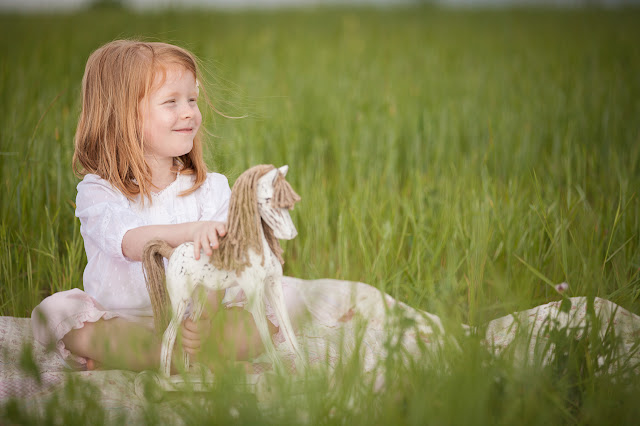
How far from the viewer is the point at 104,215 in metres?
1.76

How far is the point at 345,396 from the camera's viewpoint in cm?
140

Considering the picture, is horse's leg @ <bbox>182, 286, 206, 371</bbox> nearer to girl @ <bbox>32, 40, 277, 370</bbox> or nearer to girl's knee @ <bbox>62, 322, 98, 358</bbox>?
girl @ <bbox>32, 40, 277, 370</bbox>

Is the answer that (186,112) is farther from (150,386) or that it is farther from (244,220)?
(150,386)

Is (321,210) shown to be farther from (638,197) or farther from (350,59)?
(350,59)

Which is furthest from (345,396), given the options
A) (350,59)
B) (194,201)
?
(350,59)

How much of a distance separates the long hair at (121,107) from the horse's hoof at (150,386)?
558 mm

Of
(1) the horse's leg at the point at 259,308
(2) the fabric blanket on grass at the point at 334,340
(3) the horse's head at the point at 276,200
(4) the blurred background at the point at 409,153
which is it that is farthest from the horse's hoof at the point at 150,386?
(4) the blurred background at the point at 409,153

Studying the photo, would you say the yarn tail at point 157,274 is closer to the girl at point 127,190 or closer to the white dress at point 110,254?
the girl at point 127,190

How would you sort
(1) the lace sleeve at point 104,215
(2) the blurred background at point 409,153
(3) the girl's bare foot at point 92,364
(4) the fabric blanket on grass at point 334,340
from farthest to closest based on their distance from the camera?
(2) the blurred background at point 409,153 < (3) the girl's bare foot at point 92,364 < (1) the lace sleeve at point 104,215 < (4) the fabric blanket on grass at point 334,340

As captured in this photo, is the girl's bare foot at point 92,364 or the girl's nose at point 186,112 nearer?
the girl's nose at point 186,112

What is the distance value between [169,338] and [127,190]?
555 millimetres

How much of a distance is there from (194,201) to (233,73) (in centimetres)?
349

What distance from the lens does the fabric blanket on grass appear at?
58.5 inches

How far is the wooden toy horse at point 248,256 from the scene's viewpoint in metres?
1.46
